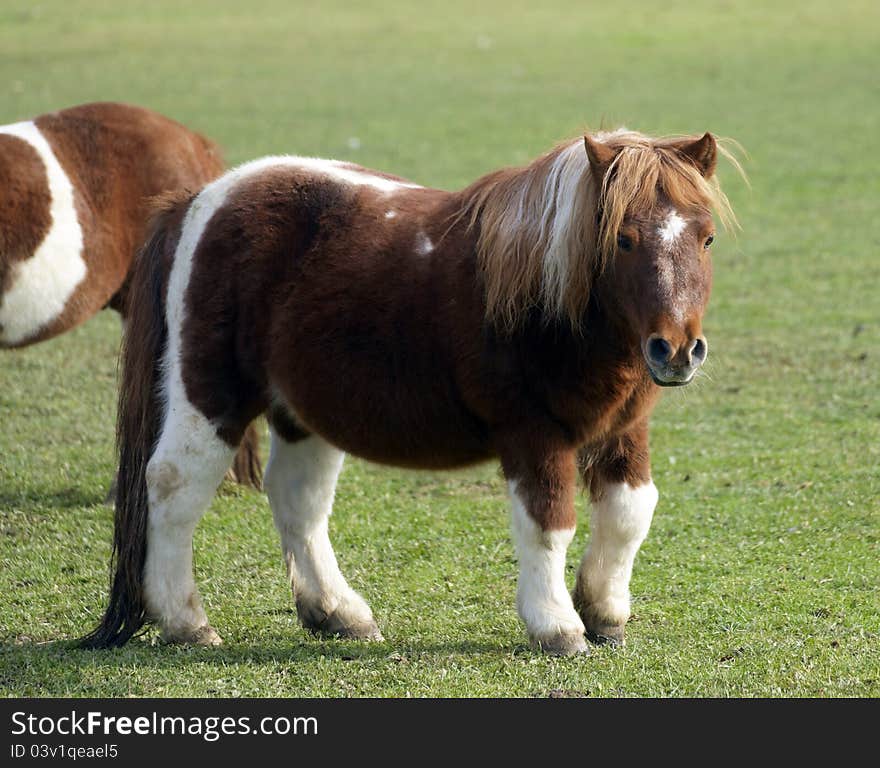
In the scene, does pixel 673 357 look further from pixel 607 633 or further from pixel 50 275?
pixel 50 275

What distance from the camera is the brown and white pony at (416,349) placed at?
4613mm

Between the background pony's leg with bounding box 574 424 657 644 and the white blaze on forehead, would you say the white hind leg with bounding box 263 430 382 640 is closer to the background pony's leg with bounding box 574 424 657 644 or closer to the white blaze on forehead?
the background pony's leg with bounding box 574 424 657 644

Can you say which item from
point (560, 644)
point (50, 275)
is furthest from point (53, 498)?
point (560, 644)

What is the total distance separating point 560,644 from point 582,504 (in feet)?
8.00

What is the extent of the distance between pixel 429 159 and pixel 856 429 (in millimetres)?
9006

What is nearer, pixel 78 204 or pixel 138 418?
pixel 138 418

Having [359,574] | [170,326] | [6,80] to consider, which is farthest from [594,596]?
[6,80]

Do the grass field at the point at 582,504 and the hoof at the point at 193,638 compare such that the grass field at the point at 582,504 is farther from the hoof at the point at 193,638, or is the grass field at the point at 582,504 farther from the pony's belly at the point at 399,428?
the pony's belly at the point at 399,428

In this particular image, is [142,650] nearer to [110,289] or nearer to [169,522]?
[169,522]

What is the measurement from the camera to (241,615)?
19.3 ft

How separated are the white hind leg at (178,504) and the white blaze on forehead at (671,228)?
1925 mm

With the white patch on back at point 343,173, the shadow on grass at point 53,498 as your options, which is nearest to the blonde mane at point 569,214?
the white patch on back at point 343,173

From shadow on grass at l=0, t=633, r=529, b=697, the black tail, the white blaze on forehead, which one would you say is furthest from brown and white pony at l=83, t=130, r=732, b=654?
the black tail

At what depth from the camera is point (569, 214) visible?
4.70 metres
